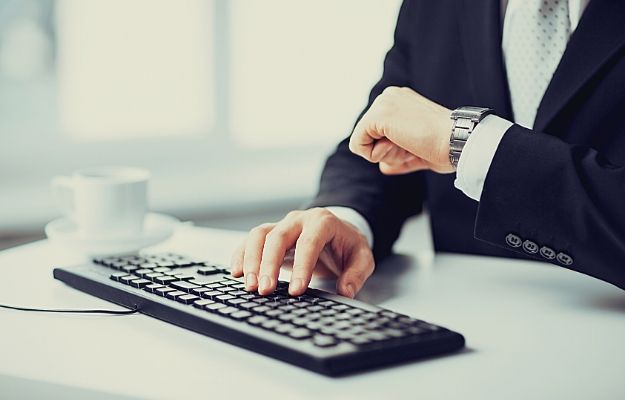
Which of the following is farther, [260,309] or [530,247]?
[530,247]

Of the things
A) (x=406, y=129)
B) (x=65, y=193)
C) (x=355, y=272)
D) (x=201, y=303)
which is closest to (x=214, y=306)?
(x=201, y=303)

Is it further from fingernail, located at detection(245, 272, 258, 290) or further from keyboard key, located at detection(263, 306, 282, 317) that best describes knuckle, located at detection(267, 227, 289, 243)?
keyboard key, located at detection(263, 306, 282, 317)

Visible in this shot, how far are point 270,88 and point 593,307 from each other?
1.72 meters

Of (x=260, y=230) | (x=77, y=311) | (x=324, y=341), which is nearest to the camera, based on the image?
(x=324, y=341)

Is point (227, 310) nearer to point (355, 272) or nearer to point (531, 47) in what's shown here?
point (355, 272)

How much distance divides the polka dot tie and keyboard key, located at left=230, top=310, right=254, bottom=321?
0.68 m

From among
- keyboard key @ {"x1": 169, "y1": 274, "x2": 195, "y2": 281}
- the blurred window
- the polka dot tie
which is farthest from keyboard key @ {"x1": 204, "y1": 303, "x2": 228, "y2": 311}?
the blurred window

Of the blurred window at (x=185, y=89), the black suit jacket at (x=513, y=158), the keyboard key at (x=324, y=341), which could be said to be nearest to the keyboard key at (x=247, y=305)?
the keyboard key at (x=324, y=341)

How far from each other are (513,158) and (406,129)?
0.44 ft

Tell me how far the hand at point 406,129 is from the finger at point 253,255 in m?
0.17

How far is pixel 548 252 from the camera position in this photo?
1025 mm

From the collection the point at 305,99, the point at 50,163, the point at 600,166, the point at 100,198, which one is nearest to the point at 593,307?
the point at 600,166

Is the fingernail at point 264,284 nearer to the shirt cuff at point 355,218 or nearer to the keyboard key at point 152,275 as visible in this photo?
the keyboard key at point 152,275

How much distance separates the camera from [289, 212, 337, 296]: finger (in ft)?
3.04
